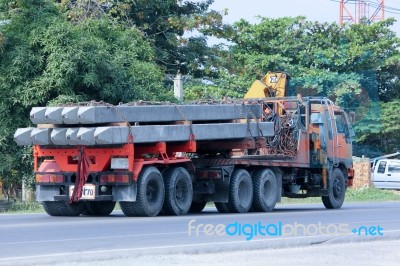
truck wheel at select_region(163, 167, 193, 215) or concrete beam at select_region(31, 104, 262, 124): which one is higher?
concrete beam at select_region(31, 104, 262, 124)

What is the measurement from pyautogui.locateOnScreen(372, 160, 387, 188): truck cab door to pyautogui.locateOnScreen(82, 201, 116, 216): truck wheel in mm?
28832

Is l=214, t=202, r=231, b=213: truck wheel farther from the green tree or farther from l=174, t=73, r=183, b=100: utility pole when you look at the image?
l=174, t=73, r=183, b=100: utility pole

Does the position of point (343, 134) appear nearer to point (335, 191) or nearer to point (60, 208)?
point (335, 191)

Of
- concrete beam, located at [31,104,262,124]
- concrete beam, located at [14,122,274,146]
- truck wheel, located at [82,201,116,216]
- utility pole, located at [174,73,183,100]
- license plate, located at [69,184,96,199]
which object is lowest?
truck wheel, located at [82,201,116,216]

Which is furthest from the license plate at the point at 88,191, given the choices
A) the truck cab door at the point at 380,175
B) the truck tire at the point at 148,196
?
the truck cab door at the point at 380,175

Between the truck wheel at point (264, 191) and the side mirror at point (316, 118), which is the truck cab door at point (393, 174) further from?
the truck wheel at point (264, 191)

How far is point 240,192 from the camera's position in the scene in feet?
74.5

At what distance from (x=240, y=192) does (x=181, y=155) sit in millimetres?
1918

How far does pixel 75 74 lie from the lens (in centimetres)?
2722

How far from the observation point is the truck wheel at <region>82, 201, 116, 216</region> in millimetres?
21273

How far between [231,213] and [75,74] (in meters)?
7.39

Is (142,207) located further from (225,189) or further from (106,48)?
(106,48)

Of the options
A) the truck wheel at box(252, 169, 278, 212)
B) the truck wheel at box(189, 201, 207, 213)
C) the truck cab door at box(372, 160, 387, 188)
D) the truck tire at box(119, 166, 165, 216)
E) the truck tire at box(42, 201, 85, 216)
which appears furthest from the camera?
the truck cab door at box(372, 160, 387, 188)

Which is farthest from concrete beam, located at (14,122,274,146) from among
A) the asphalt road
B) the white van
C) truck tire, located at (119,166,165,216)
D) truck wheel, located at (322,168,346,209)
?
the white van
